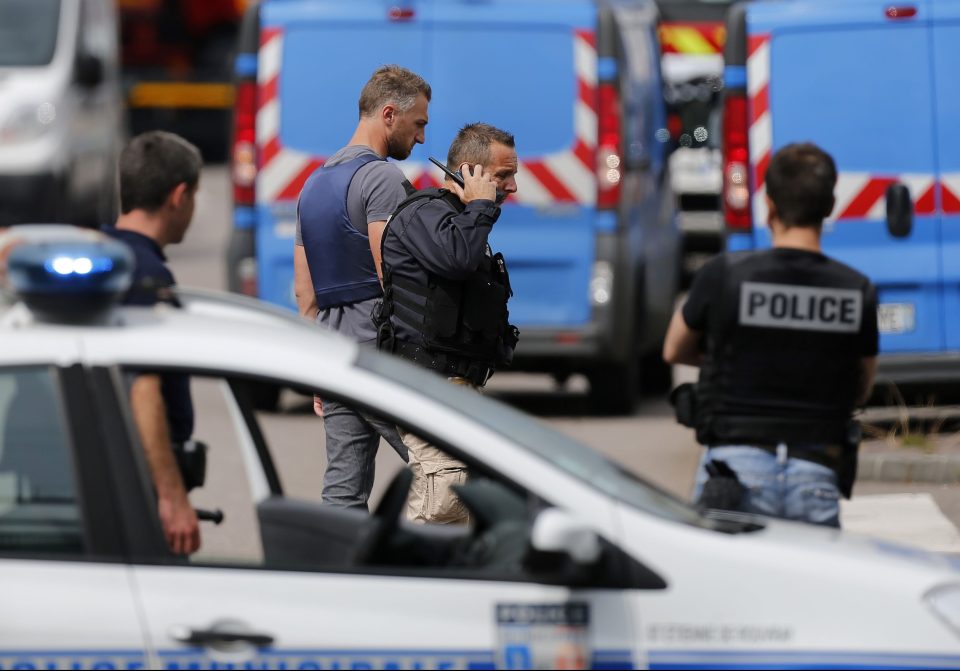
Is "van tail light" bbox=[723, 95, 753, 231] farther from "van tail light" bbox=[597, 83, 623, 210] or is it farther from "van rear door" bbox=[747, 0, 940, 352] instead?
"van tail light" bbox=[597, 83, 623, 210]

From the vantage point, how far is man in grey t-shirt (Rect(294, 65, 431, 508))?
244 inches

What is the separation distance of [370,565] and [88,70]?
42.4ft

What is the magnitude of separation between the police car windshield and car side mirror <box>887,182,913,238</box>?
5.77m

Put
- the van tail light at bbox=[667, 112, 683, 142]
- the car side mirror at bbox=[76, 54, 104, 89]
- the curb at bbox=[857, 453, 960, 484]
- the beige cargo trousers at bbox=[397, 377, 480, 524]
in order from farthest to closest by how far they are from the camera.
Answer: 1. the car side mirror at bbox=[76, 54, 104, 89]
2. the van tail light at bbox=[667, 112, 683, 142]
3. the curb at bbox=[857, 453, 960, 484]
4. the beige cargo trousers at bbox=[397, 377, 480, 524]

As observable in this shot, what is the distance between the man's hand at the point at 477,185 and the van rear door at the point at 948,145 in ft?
14.5

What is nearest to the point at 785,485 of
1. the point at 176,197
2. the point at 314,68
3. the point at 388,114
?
the point at 176,197

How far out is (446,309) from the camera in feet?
19.3

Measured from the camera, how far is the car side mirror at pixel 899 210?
9789 mm

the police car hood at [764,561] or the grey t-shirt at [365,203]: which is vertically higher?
the grey t-shirt at [365,203]

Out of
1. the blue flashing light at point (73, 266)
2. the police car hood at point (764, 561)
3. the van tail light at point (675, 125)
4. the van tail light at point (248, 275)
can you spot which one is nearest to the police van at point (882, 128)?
the van tail light at point (248, 275)

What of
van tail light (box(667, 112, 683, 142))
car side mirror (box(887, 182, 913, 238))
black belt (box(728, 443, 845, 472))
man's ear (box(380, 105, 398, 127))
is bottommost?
black belt (box(728, 443, 845, 472))

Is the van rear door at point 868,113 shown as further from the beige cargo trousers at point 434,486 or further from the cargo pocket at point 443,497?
the cargo pocket at point 443,497

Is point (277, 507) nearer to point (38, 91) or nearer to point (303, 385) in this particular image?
point (303, 385)

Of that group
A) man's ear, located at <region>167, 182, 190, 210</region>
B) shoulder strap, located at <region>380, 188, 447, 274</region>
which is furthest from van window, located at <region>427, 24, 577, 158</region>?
man's ear, located at <region>167, 182, 190, 210</region>
